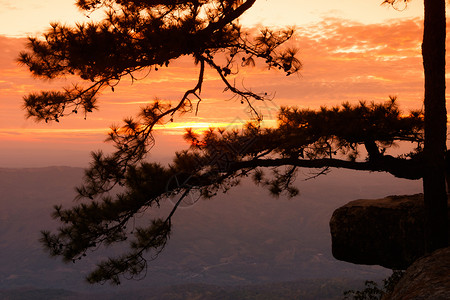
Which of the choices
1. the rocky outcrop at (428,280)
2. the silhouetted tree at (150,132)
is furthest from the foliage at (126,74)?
the rocky outcrop at (428,280)

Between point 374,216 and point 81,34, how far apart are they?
20.6 ft

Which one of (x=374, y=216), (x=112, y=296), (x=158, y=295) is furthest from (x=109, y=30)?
(x=112, y=296)

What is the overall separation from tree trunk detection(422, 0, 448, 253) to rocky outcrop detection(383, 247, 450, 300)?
146cm

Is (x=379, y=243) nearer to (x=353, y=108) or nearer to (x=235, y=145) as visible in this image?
(x=353, y=108)

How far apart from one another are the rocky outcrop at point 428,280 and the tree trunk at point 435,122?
1.46 metres

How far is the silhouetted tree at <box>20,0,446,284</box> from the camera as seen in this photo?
615 cm

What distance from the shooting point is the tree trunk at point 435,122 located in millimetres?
6922

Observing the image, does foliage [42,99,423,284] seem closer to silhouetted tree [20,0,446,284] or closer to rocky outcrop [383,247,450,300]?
silhouetted tree [20,0,446,284]

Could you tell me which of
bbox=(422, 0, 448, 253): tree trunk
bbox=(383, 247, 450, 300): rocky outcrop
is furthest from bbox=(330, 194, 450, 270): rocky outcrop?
bbox=(383, 247, 450, 300): rocky outcrop

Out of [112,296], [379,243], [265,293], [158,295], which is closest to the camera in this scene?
[379,243]

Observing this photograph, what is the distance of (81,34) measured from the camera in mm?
5957

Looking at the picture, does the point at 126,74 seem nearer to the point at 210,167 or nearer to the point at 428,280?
the point at 210,167

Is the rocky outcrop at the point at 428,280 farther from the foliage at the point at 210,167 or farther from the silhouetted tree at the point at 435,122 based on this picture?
the foliage at the point at 210,167

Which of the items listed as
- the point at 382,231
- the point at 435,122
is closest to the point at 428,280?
the point at 435,122
